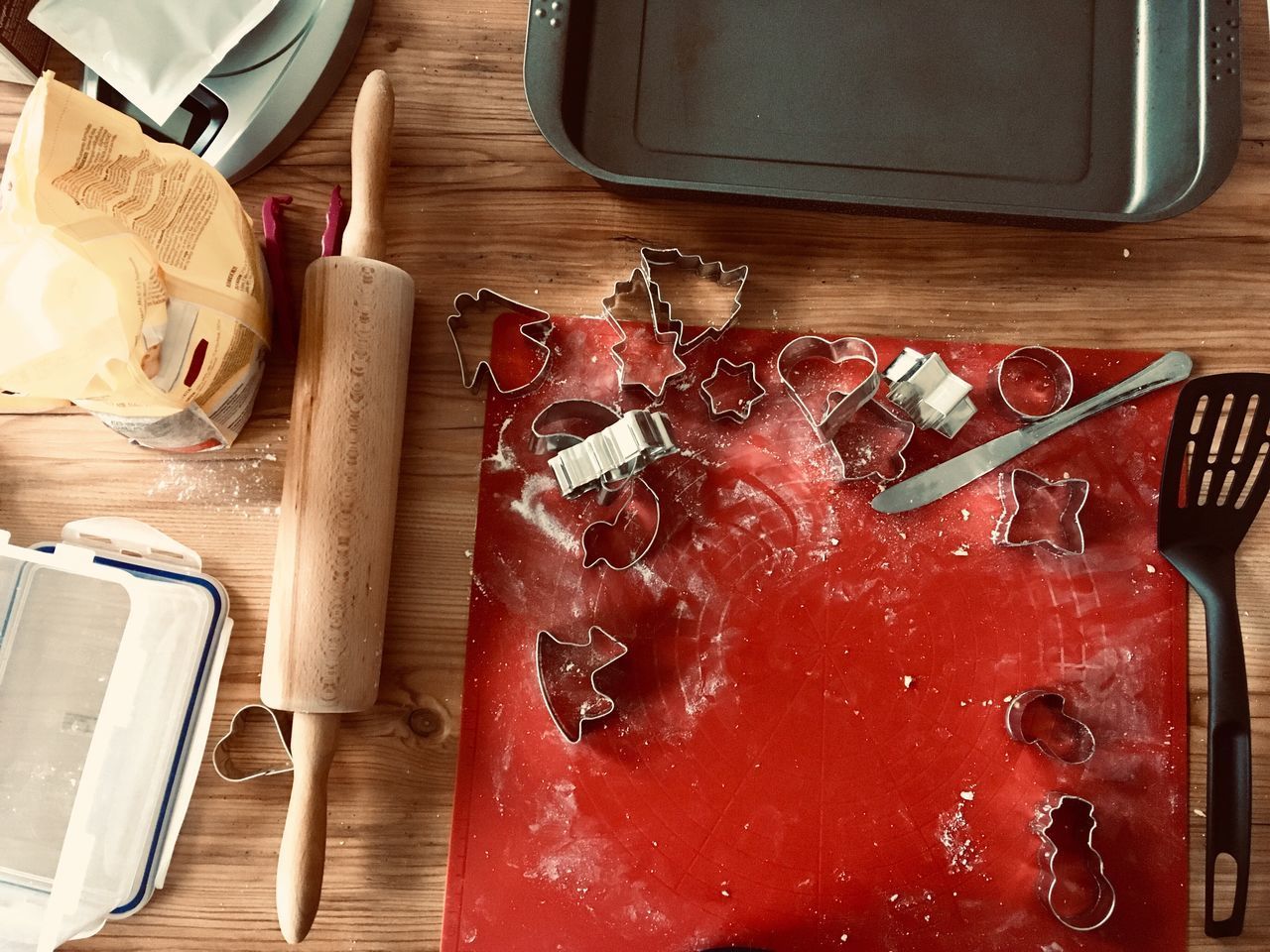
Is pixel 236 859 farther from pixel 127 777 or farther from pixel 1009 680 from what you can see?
pixel 1009 680

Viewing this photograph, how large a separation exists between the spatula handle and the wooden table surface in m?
0.02

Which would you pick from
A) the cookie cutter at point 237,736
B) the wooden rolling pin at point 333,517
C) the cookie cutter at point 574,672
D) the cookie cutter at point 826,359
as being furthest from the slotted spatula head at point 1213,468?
the cookie cutter at point 237,736

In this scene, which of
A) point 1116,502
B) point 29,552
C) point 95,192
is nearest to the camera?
point 95,192

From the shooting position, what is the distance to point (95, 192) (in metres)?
0.57

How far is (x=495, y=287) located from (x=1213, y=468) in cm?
65

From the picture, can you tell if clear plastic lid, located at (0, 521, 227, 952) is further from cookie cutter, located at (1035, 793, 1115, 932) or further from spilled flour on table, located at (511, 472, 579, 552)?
cookie cutter, located at (1035, 793, 1115, 932)

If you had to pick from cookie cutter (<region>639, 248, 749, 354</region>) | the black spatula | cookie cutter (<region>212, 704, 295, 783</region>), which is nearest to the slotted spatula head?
the black spatula

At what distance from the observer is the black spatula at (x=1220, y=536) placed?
74 centimetres

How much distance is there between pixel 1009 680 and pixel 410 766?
1.73ft

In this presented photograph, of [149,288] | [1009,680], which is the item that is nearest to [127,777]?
[149,288]

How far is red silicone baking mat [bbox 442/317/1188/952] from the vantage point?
749mm

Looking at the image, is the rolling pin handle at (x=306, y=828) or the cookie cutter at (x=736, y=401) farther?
the cookie cutter at (x=736, y=401)

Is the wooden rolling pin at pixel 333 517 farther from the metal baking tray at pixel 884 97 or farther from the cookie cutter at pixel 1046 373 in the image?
the cookie cutter at pixel 1046 373

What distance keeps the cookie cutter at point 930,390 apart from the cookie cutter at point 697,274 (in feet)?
0.49
